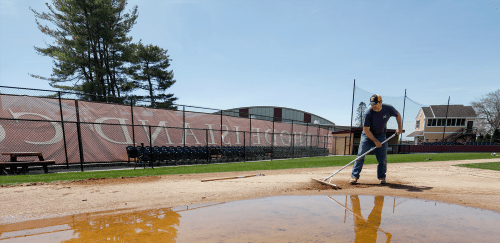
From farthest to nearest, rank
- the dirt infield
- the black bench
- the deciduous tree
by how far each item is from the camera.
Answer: the deciduous tree → the black bench → the dirt infield

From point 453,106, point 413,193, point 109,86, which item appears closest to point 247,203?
point 413,193

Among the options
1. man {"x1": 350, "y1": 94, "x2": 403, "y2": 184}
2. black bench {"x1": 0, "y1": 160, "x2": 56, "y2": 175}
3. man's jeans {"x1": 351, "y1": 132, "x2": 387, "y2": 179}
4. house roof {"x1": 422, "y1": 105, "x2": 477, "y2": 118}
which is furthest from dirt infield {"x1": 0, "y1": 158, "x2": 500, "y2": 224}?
house roof {"x1": 422, "y1": 105, "x2": 477, "y2": 118}

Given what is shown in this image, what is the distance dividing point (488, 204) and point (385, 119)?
77.1 inches

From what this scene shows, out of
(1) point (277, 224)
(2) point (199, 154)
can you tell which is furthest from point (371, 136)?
(2) point (199, 154)

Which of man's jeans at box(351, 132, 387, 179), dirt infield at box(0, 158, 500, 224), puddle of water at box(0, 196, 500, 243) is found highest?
man's jeans at box(351, 132, 387, 179)

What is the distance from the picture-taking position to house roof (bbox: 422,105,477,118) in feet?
142

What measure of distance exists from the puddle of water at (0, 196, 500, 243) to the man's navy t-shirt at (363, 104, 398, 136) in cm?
160

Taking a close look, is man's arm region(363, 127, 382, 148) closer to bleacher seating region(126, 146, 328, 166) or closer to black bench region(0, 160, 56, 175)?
bleacher seating region(126, 146, 328, 166)

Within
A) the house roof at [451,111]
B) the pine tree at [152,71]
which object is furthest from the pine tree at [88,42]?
the house roof at [451,111]

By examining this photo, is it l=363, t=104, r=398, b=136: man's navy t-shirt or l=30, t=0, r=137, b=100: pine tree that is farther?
l=30, t=0, r=137, b=100: pine tree

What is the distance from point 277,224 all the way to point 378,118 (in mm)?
3318

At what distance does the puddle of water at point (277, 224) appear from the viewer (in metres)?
2.17

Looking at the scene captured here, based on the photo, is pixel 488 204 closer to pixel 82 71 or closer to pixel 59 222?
pixel 59 222

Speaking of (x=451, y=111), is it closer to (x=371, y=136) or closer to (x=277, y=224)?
(x=371, y=136)
